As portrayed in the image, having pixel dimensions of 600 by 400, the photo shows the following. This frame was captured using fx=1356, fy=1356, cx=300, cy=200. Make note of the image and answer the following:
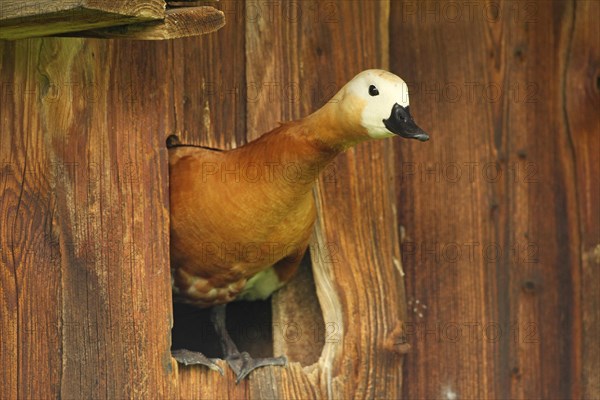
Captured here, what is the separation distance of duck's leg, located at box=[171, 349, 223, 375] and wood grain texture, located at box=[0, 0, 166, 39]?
3.56ft

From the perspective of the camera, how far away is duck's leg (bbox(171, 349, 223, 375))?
3943mm

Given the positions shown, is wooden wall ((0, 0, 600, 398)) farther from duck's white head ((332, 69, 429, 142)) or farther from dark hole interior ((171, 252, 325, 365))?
duck's white head ((332, 69, 429, 142))

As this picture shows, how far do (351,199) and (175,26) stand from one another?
3.65ft

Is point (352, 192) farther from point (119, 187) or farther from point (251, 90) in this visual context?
point (119, 187)

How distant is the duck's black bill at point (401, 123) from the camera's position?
3.55m

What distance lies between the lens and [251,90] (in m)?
4.11

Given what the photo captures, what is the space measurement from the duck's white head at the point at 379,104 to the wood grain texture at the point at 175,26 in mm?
486


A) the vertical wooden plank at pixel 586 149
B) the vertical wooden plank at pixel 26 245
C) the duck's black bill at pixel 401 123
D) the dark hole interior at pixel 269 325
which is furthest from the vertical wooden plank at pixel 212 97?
the vertical wooden plank at pixel 586 149

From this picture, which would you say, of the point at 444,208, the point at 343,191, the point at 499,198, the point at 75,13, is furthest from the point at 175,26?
the point at 499,198

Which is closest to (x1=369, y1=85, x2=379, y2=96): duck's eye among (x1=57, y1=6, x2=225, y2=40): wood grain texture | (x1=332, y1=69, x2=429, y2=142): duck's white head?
(x1=332, y1=69, x2=429, y2=142): duck's white head

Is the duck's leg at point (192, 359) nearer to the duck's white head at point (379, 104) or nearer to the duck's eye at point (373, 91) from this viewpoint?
the duck's white head at point (379, 104)

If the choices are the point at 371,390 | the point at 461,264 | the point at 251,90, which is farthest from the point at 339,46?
the point at 371,390

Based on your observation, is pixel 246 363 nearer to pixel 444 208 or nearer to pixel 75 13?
pixel 444 208

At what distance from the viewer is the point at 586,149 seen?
439 centimetres
